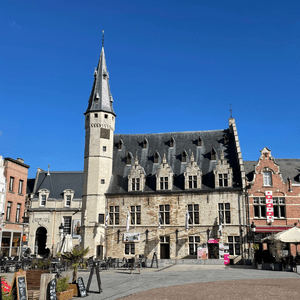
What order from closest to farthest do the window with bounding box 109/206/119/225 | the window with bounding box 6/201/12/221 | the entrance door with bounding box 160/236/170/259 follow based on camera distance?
the entrance door with bounding box 160/236/170/259 < the window with bounding box 6/201/12/221 < the window with bounding box 109/206/119/225

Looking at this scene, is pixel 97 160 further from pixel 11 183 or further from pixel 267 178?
pixel 267 178

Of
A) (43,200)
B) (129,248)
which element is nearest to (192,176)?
(129,248)

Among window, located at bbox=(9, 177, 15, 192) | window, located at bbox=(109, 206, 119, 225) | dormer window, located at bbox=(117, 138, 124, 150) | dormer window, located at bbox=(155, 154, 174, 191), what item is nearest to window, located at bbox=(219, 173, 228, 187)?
dormer window, located at bbox=(155, 154, 174, 191)

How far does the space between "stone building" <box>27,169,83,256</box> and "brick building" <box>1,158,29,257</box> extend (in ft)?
27.0

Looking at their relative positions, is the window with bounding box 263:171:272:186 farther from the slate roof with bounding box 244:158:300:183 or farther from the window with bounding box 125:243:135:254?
the window with bounding box 125:243:135:254

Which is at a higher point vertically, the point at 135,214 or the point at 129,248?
the point at 135,214

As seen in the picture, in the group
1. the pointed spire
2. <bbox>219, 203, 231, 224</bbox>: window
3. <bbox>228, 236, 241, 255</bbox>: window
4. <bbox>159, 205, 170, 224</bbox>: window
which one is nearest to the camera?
<bbox>228, 236, 241, 255</bbox>: window

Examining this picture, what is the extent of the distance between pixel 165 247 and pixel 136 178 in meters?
7.81

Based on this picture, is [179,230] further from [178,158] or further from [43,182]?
[43,182]

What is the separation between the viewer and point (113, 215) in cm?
3716

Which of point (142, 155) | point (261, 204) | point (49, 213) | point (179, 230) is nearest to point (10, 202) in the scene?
point (49, 213)

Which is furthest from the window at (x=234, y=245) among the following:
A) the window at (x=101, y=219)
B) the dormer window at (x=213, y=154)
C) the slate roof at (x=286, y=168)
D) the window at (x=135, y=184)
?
the window at (x=101, y=219)

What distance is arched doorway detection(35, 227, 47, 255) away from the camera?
46.3m

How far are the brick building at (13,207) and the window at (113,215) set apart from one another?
9.64 m
